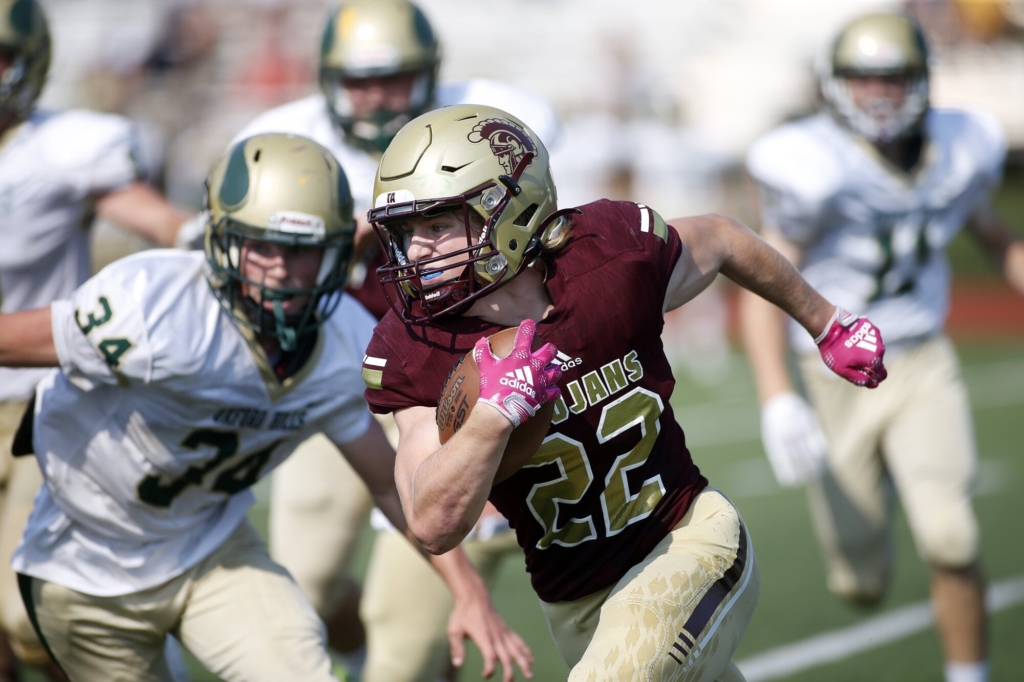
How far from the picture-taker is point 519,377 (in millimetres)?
2156

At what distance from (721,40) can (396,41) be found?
14.9 m

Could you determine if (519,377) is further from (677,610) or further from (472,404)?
(677,610)

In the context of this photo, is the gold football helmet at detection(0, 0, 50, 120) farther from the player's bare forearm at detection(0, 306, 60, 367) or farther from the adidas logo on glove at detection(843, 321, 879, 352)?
the adidas logo on glove at detection(843, 321, 879, 352)

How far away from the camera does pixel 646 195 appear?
13.0 m

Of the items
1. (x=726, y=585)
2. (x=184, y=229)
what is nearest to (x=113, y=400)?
(x=184, y=229)

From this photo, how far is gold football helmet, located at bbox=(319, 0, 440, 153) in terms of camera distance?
4.02m

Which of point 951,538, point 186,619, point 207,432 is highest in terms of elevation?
point 207,432

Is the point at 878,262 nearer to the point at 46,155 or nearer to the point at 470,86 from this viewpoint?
the point at 470,86

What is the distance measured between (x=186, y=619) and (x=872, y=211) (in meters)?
2.78

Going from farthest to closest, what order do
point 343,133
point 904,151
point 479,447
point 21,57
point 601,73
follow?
point 601,73 → point 904,151 → point 21,57 → point 343,133 → point 479,447

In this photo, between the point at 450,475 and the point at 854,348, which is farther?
the point at 854,348

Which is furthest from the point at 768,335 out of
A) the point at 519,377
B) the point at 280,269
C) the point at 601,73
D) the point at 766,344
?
the point at 601,73

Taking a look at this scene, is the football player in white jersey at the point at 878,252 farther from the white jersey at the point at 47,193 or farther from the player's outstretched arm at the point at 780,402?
the white jersey at the point at 47,193

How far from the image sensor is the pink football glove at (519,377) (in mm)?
2129
